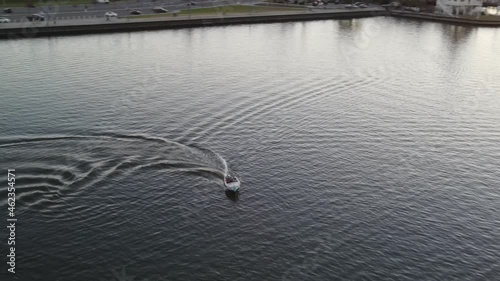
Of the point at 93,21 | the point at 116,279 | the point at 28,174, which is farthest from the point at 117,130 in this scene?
the point at 93,21

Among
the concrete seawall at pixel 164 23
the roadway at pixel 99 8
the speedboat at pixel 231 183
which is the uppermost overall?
the roadway at pixel 99 8

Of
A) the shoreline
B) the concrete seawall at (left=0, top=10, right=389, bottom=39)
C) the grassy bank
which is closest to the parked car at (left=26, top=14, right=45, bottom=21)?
the shoreline

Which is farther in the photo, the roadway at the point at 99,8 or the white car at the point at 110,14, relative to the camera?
the white car at the point at 110,14

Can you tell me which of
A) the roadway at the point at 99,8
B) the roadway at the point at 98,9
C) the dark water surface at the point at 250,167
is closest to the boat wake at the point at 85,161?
the dark water surface at the point at 250,167

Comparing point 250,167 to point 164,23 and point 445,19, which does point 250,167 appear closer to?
point 164,23

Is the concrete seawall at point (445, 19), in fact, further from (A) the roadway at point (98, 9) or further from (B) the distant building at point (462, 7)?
(A) the roadway at point (98, 9)

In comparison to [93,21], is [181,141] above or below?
below

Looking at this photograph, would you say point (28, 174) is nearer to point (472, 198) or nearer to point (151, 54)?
point (472, 198)

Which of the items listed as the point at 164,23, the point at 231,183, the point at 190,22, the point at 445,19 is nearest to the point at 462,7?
the point at 445,19
